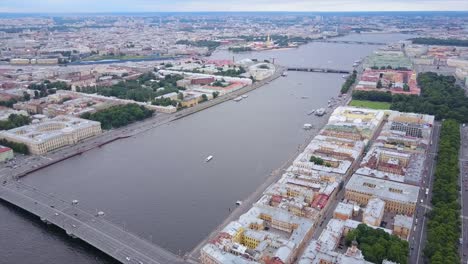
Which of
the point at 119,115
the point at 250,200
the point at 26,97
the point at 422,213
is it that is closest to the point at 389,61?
the point at 119,115

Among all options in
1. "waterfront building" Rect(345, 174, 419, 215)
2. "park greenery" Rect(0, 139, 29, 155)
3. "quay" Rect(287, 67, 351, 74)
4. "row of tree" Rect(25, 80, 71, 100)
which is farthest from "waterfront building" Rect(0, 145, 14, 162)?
"quay" Rect(287, 67, 351, 74)

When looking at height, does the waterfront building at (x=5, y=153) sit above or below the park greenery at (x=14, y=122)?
below

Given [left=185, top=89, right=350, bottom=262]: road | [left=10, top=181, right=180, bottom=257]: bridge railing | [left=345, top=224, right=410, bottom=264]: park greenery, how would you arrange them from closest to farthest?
1. [left=345, top=224, right=410, bottom=264]: park greenery
2. [left=185, top=89, right=350, bottom=262]: road
3. [left=10, top=181, right=180, bottom=257]: bridge railing

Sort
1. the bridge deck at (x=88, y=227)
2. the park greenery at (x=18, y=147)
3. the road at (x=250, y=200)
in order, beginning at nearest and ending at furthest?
the bridge deck at (x=88, y=227) < the road at (x=250, y=200) < the park greenery at (x=18, y=147)

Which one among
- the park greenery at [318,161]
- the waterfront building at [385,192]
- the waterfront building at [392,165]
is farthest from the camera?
the park greenery at [318,161]

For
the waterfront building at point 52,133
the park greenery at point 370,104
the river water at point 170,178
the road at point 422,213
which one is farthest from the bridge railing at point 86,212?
the park greenery at point 370,104

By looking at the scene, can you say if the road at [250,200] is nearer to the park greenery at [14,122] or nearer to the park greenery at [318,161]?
the park greenery at [318,161]

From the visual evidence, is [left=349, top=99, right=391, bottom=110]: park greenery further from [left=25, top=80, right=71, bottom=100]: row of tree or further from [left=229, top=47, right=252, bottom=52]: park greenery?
[left=229, top=47, right=252, bottom=52]: park greenery
